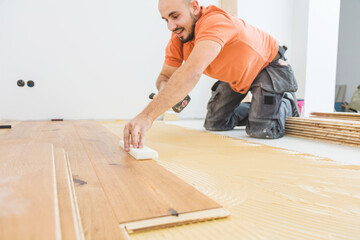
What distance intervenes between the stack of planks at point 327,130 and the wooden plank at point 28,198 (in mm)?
1976

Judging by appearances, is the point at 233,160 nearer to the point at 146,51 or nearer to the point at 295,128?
the point at 295,128

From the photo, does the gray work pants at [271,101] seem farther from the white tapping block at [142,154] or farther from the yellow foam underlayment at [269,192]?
the white tapping block at [142,154]

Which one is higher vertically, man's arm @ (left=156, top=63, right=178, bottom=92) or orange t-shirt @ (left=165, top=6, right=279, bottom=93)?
orange t-shirt @ (left=165, top=6, right=279, bottom=93)

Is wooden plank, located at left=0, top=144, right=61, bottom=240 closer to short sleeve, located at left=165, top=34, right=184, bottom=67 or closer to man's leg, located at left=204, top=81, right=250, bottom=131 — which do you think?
short sleeve, located at left=165, top=34, right=184, bottom=67

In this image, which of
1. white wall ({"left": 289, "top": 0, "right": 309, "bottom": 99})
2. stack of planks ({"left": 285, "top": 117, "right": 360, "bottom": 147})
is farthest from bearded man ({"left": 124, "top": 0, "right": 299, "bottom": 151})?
white wall ({"left": 289, "top": 0, "right": 309, "bottom": 99})

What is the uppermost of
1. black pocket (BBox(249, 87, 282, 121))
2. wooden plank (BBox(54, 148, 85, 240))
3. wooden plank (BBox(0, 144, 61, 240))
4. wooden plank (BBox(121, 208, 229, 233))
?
black pocket (BBox(249, 87, 282, 121))

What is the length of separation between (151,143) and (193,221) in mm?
1243

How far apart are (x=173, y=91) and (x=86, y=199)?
2.22ft

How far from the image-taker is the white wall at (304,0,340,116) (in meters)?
4.29

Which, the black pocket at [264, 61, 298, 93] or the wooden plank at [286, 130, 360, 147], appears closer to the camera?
the wooden plank at [286, 130, 360, 147]

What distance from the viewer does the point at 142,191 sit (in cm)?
83

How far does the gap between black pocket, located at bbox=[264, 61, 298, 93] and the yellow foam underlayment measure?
0.81m

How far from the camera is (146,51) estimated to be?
13.1ft

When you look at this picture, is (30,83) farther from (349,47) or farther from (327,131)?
(349,47)
